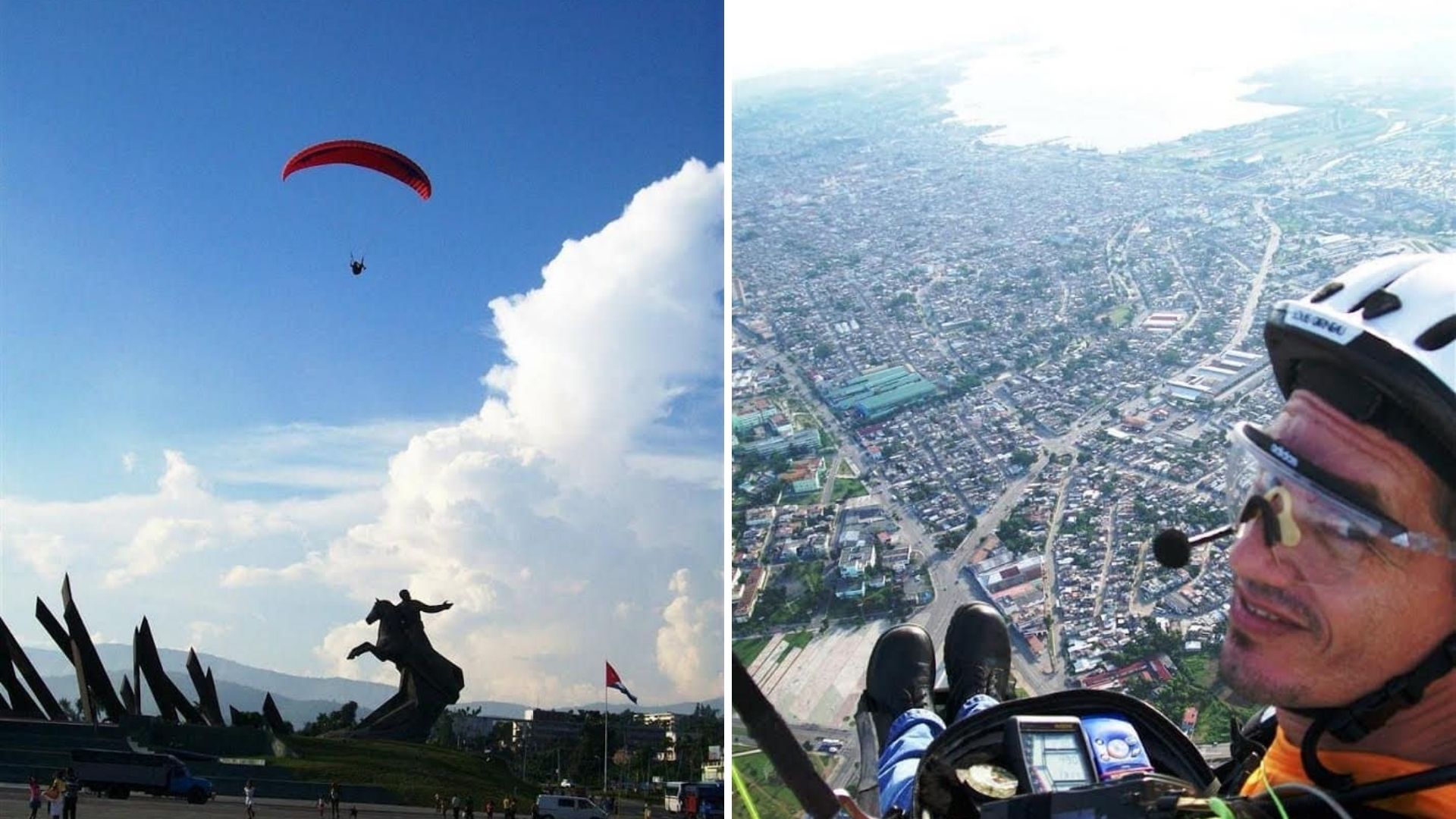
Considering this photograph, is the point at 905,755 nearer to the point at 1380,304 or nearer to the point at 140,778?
the point at 1380,304

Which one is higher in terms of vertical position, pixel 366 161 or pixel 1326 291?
pixel 366 161

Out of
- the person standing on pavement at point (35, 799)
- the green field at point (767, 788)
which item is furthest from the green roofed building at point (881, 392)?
the person standing on pavement at point (35, 799)

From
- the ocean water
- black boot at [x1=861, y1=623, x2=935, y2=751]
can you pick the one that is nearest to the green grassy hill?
the ocean water

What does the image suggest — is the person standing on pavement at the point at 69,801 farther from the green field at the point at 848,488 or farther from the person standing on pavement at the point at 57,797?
the green field at the point at 848,488

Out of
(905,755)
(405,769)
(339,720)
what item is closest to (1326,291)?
(905,755)

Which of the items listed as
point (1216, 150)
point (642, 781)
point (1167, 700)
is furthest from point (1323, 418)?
point (642, 781)

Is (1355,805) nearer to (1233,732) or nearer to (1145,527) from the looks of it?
(1233,732)

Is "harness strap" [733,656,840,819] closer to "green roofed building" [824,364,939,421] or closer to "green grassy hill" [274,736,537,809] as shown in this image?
"green roofed building" [824,364,939,421]
